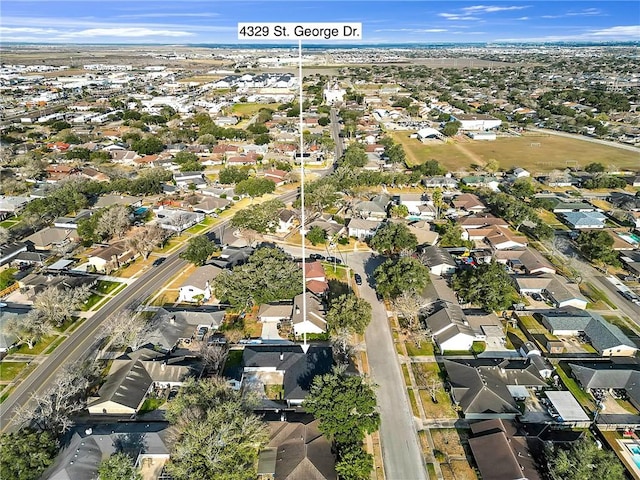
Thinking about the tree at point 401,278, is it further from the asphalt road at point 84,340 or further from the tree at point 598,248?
the asphalt road at point 84,340

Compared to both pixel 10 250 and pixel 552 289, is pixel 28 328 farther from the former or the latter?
pixel 552 289

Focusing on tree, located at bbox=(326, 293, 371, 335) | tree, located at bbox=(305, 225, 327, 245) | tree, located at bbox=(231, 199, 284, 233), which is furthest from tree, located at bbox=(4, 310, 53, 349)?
tree, located at bbox=(305, 225, 327, 245)

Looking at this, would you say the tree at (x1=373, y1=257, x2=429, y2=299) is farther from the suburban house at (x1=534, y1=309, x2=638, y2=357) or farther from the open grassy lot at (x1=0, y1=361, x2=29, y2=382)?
the open grassy lot at (x1=0, y1=361, x2=29, y2=382)

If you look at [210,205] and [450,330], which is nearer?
[450,330]

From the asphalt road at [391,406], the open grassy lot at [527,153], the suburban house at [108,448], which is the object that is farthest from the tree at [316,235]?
the open grassy lot at [527,153]

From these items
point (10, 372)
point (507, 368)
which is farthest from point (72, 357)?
point (507, 368)

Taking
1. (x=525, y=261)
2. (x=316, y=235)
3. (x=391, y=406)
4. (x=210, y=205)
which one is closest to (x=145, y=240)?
(x=210, y=205)
